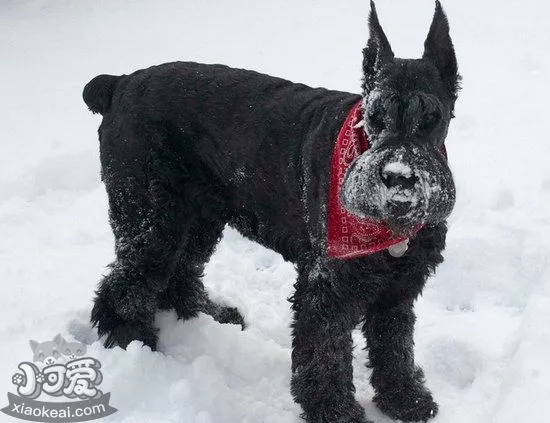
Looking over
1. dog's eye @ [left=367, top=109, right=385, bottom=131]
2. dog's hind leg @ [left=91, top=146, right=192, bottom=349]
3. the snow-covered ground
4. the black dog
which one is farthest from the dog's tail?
dog's eye @ [left=367, top=109, right=385, bottom=131]

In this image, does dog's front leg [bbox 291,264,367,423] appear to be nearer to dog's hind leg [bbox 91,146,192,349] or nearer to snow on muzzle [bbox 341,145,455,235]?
snow on muzzle [bbox 341,145,455,235]

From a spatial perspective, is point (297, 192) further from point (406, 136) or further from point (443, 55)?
point (443, 55)

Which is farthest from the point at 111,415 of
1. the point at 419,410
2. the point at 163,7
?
the point at 163,7

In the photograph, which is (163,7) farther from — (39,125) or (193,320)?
(193,320)

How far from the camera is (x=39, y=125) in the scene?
286 inches

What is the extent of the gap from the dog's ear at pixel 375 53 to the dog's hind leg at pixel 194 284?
144cm

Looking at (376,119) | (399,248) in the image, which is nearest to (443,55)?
(376,119)

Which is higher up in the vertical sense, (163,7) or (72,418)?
(163,7)

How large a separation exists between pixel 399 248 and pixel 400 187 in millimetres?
504

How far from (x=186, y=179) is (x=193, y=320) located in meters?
0.98

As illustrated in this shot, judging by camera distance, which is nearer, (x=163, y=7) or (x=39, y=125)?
(x=39, y=125)

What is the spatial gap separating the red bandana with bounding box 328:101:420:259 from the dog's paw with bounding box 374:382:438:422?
1.05 metres

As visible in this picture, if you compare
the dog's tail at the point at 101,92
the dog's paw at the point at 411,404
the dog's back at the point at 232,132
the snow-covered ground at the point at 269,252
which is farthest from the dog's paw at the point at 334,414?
the dog's tail at the point at 101,92

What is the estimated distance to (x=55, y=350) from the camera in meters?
3.62
